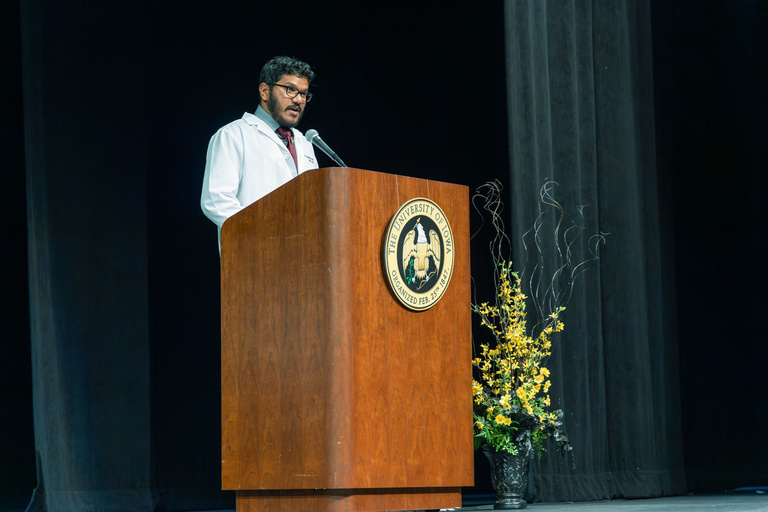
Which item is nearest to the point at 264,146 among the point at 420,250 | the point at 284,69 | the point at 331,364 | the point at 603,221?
the point at 284,69

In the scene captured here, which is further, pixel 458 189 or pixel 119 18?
pixel 119 18

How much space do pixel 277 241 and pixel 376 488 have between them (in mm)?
609

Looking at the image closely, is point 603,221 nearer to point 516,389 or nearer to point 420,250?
point 516,389

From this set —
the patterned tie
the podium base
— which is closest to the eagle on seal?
the podium base

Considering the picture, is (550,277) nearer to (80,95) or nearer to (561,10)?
(561,10)

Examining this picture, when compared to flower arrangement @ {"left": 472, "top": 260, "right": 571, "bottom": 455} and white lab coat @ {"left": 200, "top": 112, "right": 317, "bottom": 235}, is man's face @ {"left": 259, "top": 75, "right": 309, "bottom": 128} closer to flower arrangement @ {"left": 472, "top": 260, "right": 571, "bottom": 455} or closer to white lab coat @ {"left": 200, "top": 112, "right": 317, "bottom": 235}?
white lab coat @ {"left": 200, "top": 112, "right": 317, "bottom": 235}

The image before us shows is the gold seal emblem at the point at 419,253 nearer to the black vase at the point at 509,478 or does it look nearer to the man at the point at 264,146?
the man at the point at 264,146

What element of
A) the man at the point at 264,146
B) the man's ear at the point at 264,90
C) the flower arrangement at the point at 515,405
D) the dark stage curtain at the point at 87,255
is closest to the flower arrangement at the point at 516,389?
the flower arrangement at the point at 515,405

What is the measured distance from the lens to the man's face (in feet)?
8.69

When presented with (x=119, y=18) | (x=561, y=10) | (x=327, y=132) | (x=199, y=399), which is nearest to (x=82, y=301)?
(x=199, y=399)

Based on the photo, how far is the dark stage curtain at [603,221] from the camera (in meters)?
3.75

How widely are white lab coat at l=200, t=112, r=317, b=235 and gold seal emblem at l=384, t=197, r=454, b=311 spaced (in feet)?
1.66

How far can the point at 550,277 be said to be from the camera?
3809 mm

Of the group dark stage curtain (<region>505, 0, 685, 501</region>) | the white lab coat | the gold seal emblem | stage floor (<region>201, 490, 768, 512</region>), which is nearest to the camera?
the gold seal emblem
